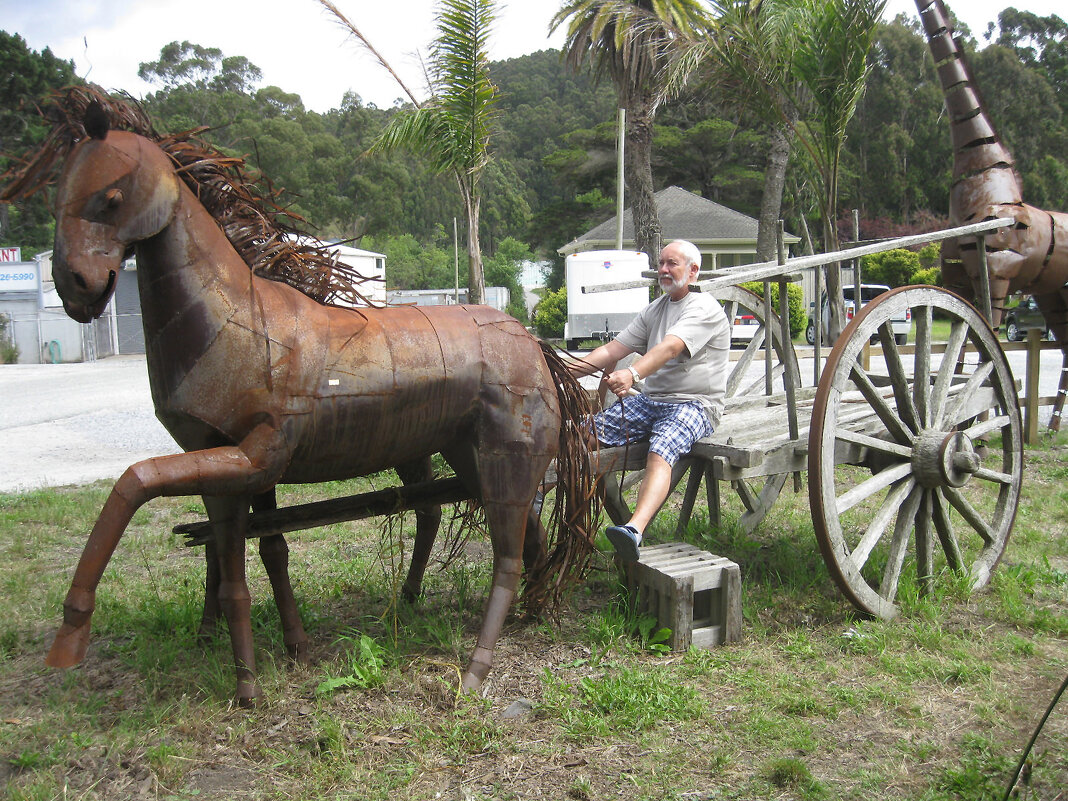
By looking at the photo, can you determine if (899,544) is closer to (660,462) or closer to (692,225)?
(660,462)

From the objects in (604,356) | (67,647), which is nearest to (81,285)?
(67,647)

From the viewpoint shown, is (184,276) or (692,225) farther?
(692,225)

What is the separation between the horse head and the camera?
259 cm

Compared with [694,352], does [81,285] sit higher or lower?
higher

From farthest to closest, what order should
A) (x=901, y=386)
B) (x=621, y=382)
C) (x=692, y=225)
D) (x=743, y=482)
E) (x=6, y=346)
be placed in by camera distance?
(x=692, y=225), (x=6, y=346), (x=743, y=482), (x=901, y=386), (x=621, y=382)

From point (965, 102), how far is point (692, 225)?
22589 mm

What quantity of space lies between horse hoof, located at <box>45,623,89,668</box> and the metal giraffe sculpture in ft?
21.3

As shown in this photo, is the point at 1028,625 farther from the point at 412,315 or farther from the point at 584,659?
the point at 412,315

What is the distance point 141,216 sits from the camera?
8.90 feet

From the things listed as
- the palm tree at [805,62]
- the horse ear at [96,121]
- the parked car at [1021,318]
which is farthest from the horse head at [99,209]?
the parked car at [1021,318]

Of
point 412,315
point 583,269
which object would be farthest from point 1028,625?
point 583,269

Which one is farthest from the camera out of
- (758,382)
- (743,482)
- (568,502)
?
(758,382)

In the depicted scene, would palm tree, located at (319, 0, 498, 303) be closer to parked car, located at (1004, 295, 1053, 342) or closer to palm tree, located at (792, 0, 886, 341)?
palm tree, located at (792, 0, 886, 341)

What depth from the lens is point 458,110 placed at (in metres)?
8.41
